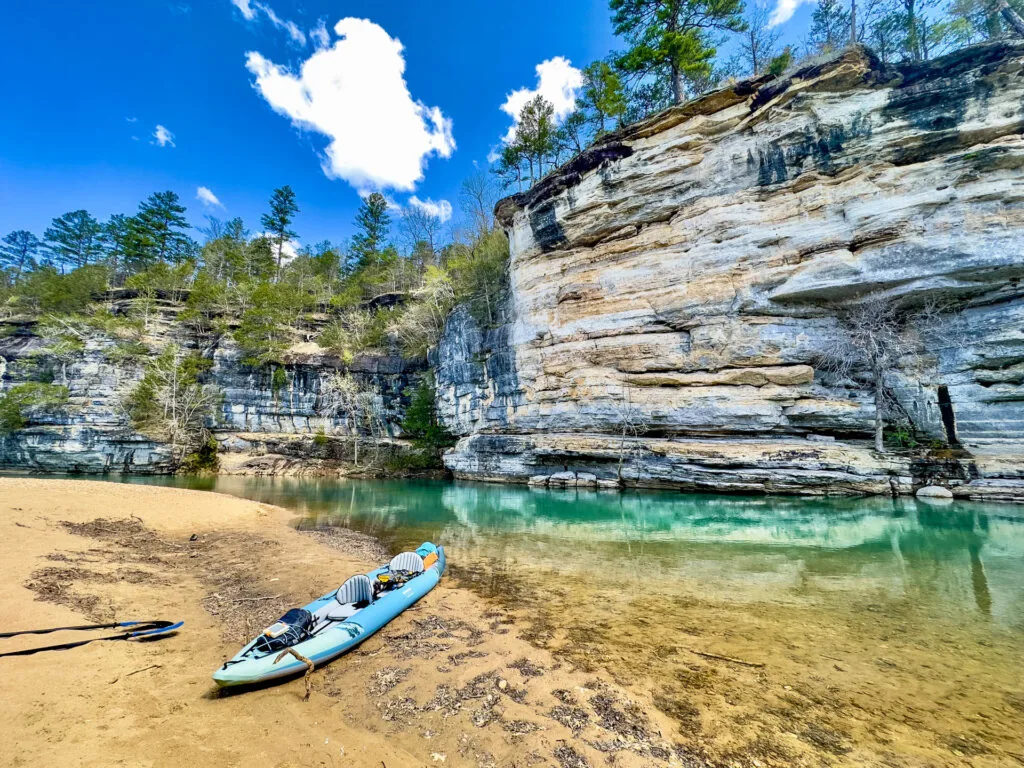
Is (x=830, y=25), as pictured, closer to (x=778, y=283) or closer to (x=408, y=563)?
(x=778, y=283)

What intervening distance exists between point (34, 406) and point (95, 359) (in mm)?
3962

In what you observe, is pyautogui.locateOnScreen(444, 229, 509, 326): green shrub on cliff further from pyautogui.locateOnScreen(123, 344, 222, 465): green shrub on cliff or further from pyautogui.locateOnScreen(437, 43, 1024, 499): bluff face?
pyautogui.locateOnScreen(123, 344, 222, 465): green shrub on cliff

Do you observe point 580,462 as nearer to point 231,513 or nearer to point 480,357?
point 480,357

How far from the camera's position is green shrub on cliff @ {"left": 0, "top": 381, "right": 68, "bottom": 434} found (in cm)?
2366

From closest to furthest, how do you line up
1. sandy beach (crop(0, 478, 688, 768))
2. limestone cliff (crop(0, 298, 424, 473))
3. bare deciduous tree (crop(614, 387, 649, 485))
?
sandy beach (crop(0, 478, 688, 768))
bare deciduous tree (crop(614, 387, 649, 485))
limestone cliff (crop(0, 298, 424, 473))

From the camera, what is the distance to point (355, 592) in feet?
16.0

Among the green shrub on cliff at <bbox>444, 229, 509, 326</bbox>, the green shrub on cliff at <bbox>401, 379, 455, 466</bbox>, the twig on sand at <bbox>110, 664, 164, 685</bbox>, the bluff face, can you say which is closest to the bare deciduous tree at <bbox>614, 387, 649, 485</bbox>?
the bluff face

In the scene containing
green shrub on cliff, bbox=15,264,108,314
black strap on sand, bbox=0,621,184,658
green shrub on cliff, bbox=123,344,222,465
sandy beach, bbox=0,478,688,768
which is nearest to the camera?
sandy beach, bbox=0,478,688,768

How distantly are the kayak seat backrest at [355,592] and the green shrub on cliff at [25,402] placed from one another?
106 feet

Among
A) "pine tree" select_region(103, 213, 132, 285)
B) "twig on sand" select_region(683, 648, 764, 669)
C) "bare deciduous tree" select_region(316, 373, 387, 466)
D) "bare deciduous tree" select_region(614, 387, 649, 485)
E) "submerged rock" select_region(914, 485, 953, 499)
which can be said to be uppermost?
"pine tree" select_region(103, 213, 132, 285)

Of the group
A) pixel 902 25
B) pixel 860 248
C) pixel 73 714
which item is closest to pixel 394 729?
pixel 73 714

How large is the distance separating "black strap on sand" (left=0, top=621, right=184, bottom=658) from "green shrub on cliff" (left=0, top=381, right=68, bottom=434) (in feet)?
102

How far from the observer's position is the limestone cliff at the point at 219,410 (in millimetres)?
24438

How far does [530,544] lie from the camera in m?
9.05
